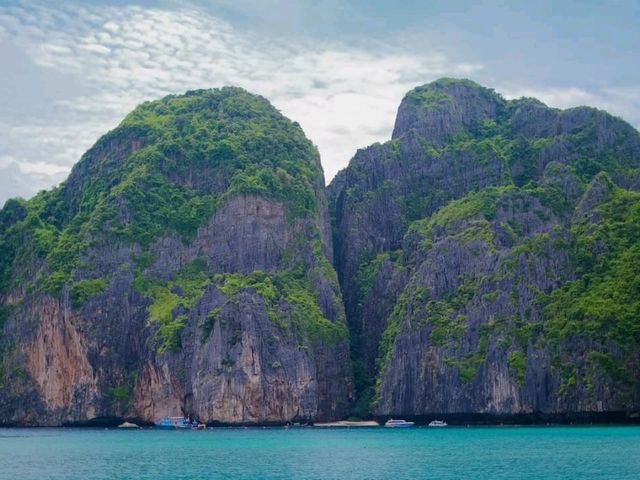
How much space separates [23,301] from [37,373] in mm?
9837

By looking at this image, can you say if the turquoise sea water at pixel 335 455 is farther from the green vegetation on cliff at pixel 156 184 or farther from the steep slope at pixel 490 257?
the green vegetation on cliff at pixel 156 184

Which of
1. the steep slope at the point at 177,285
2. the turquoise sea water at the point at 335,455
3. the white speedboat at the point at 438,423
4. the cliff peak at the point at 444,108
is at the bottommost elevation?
the turquoise sea water at the point at 335,455

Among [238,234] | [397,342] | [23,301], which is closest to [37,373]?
[23,301]

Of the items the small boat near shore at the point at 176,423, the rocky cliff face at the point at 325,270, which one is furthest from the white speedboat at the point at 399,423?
the small boat near shore at the point at 176,423

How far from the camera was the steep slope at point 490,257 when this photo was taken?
324 ft

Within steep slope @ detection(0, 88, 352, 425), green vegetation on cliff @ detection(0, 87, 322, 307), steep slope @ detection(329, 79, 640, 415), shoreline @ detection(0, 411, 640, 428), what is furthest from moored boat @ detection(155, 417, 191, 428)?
steep slope @ detection(329, 79, 640, 415)

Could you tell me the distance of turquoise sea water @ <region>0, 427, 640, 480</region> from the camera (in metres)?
59.1

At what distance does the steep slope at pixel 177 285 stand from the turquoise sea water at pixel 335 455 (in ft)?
45.6

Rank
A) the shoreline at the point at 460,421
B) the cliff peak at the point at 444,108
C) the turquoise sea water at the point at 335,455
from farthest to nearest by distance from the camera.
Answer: the cliff peak at the point at 444,108, the shoreline at the point at 460,421, the turquoise sea water at the point at 335,455

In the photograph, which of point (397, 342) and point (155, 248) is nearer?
point (397, 342)

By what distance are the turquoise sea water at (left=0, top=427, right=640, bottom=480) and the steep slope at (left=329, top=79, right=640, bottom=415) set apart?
20.1ft

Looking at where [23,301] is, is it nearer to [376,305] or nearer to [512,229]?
[376,305]

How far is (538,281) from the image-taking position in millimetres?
106625

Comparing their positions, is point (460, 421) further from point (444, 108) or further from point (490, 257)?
point (444, 108)
